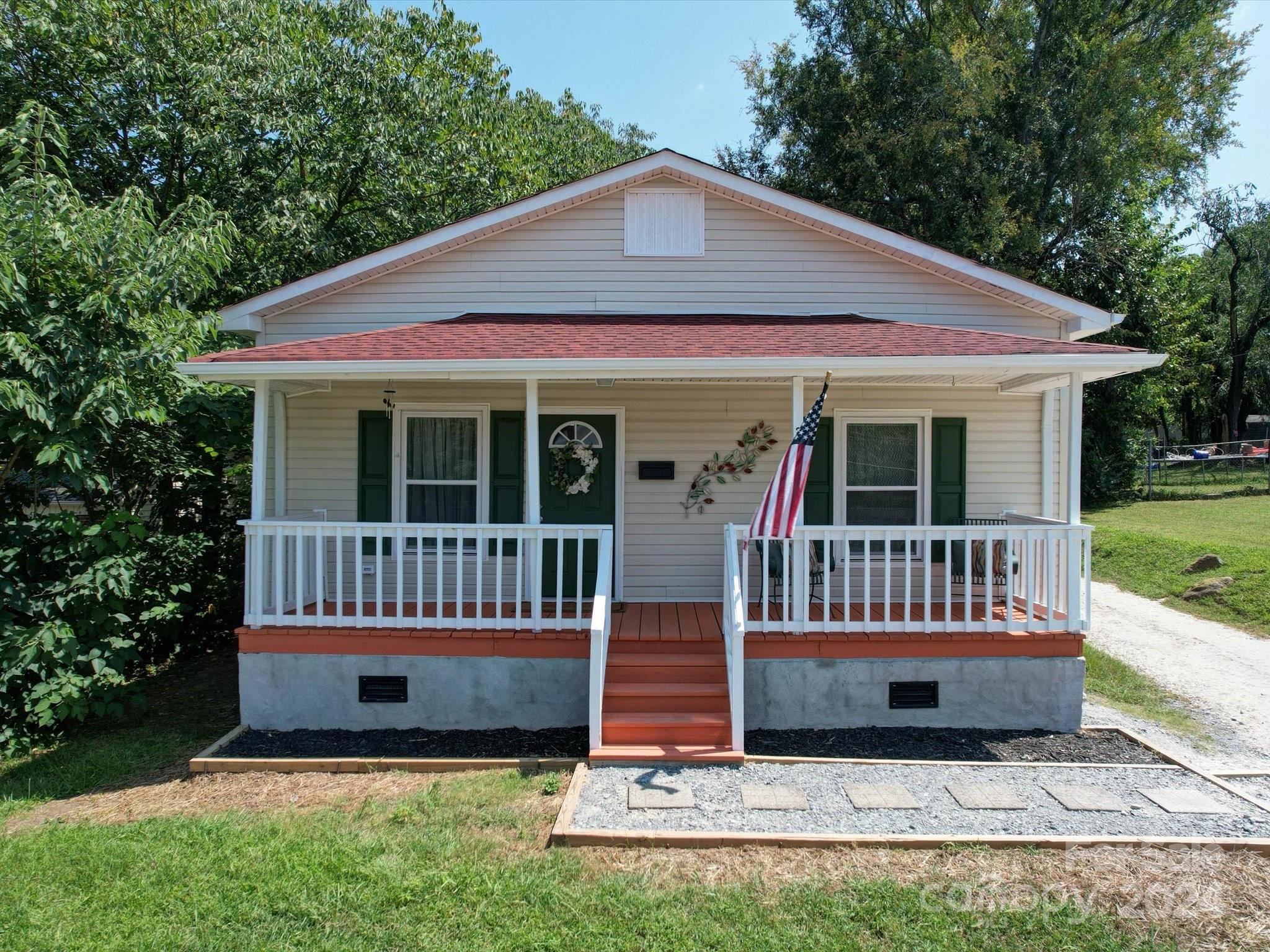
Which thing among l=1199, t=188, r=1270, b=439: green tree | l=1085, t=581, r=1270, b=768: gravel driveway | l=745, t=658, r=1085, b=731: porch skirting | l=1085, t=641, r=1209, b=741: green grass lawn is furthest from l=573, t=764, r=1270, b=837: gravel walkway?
l=1199, t=188, r=1270, b=439: green tree

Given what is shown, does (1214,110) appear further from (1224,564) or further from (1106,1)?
(1224,564)

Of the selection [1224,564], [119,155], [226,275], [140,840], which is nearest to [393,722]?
[140,840]

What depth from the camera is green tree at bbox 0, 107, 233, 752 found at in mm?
5906

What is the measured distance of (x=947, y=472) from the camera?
26.1 ft

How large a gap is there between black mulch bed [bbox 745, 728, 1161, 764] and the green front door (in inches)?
105

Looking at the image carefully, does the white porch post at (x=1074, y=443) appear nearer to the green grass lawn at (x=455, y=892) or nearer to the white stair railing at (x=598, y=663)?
the green grass lawn at (x=455, y=892)

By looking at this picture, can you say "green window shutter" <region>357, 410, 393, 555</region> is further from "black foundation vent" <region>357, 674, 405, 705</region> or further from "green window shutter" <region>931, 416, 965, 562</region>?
"green window shutter" <region>931, 416, 965, 562</region>

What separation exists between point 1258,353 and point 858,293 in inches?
1505

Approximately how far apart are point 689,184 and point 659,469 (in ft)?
9.83

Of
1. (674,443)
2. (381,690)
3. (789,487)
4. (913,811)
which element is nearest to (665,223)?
(674,443)

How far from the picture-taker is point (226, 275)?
12.8 metres

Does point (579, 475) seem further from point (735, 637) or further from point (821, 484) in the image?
point (735, 637)

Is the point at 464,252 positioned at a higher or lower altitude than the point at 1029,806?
higher

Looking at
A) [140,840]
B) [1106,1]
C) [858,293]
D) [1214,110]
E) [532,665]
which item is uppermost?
[1106,1]
